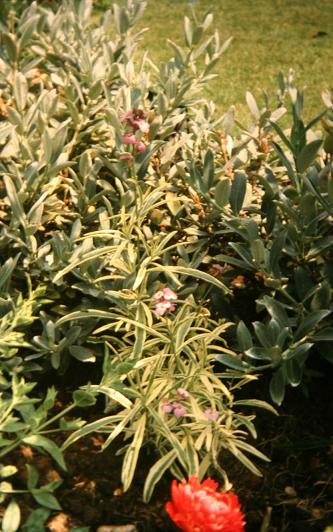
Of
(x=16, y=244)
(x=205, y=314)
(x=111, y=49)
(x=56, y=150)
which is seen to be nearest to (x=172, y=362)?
(x=205, y=314)

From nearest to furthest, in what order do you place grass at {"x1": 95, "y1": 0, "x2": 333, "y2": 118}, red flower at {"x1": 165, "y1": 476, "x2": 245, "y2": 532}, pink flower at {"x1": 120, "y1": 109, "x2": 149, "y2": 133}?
red flower at {"x1": 165, "y1": 476, "x2": 245, "y2": 532}
pink flower at {"x1": 120, "y1": 109, "x2": 149, "y2": 133}
grass at {"x1": 95, "y1": 0, "x2": 333, "y2": 118}

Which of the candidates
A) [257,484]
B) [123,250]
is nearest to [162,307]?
[123,250]

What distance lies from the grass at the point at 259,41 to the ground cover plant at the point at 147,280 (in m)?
2.19

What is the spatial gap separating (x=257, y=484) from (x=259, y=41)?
4674 mm

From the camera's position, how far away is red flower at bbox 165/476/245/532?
5.48 ft

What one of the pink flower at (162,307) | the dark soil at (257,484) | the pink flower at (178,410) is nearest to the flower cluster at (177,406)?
the pink flower at (178,410)

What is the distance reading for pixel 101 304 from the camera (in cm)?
Result: 255

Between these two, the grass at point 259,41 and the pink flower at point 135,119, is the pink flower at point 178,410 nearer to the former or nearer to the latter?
the pink flower at point 135,119

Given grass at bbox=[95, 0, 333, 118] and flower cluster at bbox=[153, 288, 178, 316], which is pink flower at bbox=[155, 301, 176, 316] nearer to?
flower cluster at bbox=[153, 288, 178, 316]

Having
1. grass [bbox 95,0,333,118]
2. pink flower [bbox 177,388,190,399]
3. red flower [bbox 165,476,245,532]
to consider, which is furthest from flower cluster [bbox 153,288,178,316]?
grass [bbox 95,0,333,118]

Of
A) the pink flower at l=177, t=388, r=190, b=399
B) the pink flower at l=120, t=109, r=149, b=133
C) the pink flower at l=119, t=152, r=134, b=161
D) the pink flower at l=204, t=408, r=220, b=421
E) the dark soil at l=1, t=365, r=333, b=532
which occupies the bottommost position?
the dark soil at l=1, t=365, r=333, b=532

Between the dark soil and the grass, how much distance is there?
2882mm

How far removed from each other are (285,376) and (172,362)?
1.11 ft

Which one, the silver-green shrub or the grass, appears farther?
the grass
